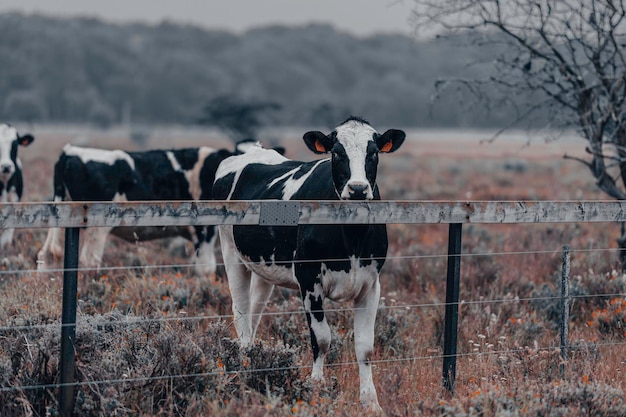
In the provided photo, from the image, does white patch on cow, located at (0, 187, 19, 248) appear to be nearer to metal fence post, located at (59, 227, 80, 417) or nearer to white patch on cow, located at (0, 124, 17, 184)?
white patch on cow, located at (0, 124, 17, 184)

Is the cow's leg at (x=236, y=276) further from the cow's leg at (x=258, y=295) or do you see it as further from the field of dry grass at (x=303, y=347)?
the field of dry grass at (x=303, y=347)

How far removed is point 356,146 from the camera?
234 inches

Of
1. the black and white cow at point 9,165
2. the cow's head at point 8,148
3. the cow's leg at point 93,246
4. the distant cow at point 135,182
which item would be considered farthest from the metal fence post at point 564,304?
the cow's head at point 8,148

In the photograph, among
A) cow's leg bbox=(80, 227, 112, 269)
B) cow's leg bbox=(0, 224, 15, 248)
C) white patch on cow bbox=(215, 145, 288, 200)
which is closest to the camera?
white patch on cow bbox=(215, 145, 288, 200)

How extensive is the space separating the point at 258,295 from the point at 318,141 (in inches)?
71.2

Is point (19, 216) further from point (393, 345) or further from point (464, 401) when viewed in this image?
point (393, 345)

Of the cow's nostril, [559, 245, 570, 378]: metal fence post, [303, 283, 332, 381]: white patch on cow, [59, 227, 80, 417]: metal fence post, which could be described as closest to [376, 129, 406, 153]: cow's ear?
the cow's nostril

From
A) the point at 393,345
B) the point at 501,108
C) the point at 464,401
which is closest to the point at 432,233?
the point at 501,108

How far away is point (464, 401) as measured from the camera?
517cm

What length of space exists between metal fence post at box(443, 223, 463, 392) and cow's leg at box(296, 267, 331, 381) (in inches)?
33.0

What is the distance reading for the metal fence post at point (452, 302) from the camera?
19.1 ft

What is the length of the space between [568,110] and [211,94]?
102m

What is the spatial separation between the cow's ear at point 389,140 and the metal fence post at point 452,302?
0.82m

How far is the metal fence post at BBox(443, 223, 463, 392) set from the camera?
5.81m
